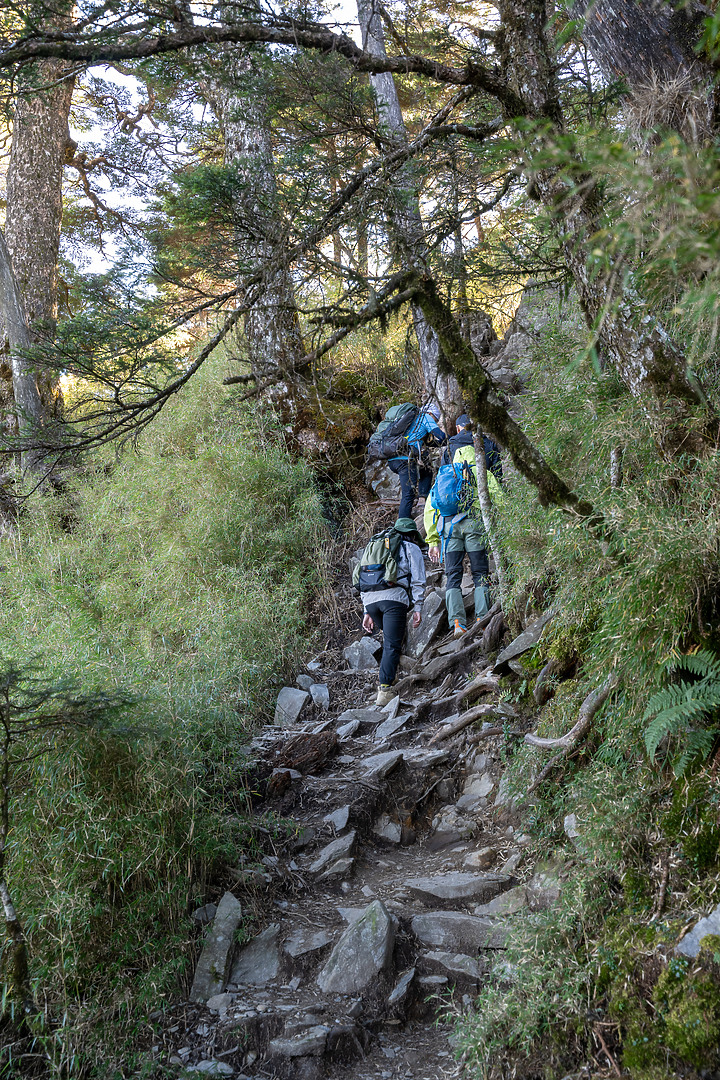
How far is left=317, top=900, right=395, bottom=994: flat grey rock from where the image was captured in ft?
10.6

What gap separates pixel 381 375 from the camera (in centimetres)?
1045

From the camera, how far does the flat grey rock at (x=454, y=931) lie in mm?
3303

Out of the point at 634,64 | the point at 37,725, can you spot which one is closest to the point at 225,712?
the point at 37,725

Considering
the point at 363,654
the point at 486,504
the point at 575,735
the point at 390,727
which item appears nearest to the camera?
the point at 575,735

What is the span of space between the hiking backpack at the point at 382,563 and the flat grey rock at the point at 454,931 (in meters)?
3.27

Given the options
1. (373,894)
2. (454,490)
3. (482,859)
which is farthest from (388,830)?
(454,490)

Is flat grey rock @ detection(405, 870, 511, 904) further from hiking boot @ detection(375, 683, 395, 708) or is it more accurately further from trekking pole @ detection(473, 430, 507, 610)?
hiking boot @ detection(375, 683, 395, 708)

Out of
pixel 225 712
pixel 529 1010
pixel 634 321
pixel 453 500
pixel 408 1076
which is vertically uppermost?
pixel 634 321

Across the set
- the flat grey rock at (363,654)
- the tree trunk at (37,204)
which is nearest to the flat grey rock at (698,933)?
the flat grey rock at (363,654)

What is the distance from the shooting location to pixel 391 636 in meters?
6.40

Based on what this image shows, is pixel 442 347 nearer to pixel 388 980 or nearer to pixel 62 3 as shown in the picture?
pixel 62 3

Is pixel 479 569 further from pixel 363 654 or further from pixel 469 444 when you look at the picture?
pixel 363 654

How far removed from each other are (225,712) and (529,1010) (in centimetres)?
248

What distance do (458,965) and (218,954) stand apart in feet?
3.99
